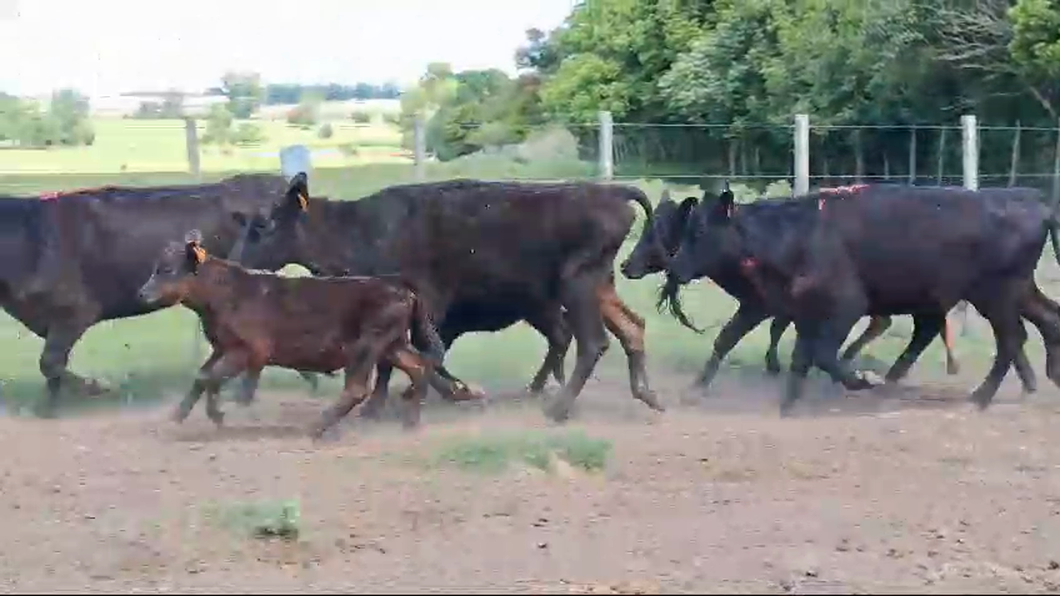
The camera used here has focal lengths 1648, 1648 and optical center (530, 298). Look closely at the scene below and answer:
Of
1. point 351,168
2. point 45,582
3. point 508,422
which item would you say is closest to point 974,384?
point 508,422

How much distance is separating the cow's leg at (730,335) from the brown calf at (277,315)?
2801 mm

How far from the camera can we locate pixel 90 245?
1083cm

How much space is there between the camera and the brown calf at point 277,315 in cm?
937

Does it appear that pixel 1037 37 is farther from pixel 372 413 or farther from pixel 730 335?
pixel 372 413

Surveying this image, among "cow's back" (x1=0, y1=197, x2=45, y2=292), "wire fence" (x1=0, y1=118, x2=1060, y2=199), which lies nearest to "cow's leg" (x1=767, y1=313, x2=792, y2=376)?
"wire fence" (x1=0, y1=118, x2=1060, y2=199)

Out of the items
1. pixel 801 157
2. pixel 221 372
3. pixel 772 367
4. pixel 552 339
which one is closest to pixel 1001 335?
pixel 772 367

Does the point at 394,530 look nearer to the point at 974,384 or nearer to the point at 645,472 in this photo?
the point at 645,472

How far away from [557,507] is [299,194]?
12.6 feet

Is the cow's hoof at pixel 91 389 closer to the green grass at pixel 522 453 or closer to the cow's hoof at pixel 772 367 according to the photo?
the green grass at pixel 522 453

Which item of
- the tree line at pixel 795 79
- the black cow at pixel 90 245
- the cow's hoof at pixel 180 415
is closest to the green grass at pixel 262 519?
the cow's hoof at pixel 180 415

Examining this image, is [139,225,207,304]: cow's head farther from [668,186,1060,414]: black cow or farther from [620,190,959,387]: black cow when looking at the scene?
[668,186,1060,414]: black cow

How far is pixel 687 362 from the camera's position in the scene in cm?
1270

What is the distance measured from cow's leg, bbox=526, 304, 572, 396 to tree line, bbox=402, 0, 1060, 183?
814cm

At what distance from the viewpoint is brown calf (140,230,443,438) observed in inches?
369
